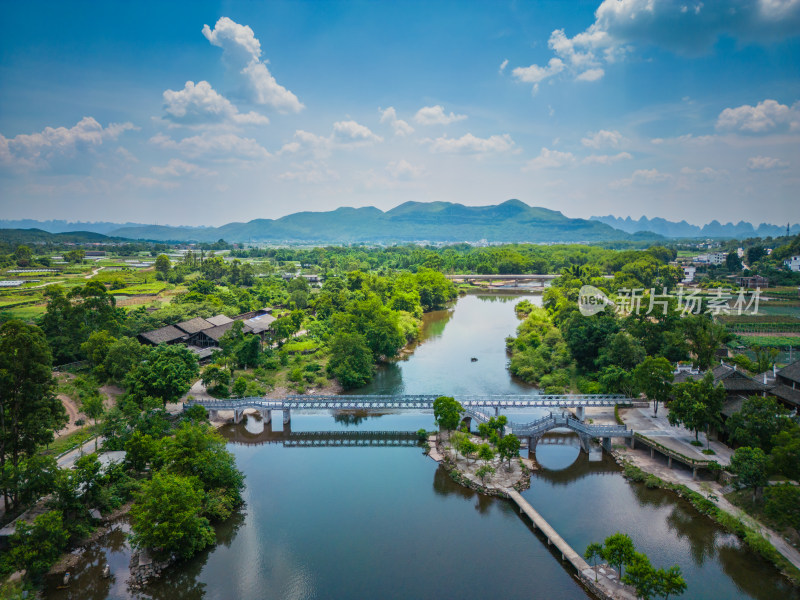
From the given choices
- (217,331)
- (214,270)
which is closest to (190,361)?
(217,331)

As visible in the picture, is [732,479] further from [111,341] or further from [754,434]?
[111,341]

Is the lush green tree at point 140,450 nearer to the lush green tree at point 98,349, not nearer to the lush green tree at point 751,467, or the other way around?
the lush green tree at point 98,349

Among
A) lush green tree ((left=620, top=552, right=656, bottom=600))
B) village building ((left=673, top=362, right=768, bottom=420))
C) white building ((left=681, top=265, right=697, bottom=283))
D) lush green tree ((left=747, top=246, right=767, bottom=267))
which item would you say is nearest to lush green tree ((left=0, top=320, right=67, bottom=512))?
lush green tree ((left=620, top=552, right=656, bottom=600))

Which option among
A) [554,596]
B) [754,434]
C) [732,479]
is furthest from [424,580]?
[754,434]

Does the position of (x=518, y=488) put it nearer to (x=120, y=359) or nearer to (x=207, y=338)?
(x=120, y=359)

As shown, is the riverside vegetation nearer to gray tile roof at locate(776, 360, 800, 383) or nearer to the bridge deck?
the bridge deck

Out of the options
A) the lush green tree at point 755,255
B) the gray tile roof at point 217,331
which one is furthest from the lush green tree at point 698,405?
the lush green tree at point 755,255

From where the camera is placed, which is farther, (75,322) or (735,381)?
(75,322)
